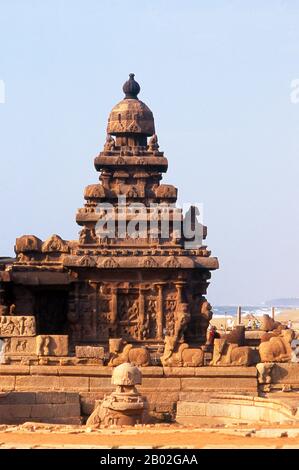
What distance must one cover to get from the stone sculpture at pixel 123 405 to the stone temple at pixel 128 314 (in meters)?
2.98

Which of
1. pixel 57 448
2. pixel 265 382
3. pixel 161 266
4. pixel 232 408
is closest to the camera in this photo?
pixel 57 448

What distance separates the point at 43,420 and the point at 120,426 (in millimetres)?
5373

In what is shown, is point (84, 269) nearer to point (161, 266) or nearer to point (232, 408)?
point (161, 266)

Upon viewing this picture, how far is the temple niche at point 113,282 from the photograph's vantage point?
52938 millimetres

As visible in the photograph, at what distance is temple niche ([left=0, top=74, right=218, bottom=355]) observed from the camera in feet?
174

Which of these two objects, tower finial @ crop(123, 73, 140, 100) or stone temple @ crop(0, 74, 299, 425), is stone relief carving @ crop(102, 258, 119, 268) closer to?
stone temple @ crop(0, 74, 299, 425)

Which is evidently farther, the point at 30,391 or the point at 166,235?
the point at 166,235

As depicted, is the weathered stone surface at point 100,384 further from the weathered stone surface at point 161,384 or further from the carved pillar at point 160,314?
the carved pillar at point 160,314

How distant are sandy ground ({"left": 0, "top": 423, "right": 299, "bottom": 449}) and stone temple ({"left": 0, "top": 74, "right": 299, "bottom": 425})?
7204mm

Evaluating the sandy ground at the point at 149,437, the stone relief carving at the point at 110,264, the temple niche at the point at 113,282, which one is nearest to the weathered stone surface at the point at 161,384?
the sandy ground at the point at 149,437

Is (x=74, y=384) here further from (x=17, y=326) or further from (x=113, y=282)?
(x=113, y=282)

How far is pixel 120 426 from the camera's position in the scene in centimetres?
3269
